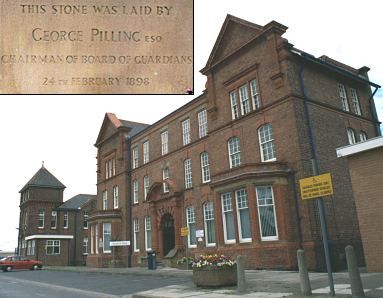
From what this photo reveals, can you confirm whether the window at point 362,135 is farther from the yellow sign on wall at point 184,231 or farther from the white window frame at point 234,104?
the yellow sign on wall at point 184,231

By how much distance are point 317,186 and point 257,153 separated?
454 inches

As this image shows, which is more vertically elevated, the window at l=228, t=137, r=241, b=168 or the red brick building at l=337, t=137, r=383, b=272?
the window at l=228, t=137, r=241, b=168

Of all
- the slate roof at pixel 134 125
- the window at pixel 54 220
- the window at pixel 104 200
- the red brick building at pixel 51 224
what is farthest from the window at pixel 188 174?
the window at pixel 54 220

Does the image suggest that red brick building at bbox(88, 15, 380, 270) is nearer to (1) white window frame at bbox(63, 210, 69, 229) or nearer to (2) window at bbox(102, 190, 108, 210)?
(2) window at bbox(102, 190, 108, 210)

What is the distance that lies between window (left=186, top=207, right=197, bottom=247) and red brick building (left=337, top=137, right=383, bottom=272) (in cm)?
1367

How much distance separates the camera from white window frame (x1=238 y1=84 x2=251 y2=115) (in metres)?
22.6

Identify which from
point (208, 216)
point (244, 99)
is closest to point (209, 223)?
point (208, 216)

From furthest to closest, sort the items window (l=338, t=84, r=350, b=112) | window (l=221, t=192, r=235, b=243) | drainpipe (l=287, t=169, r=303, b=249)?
window (l=338, t=84, r=350, b=112)
window (l=221, t=192, r=235, b=243)
drainpipe (l=287, t=169, r=303, b=249)

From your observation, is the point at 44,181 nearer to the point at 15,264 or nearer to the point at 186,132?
the point at 15,264

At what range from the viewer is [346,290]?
10383 millimetres

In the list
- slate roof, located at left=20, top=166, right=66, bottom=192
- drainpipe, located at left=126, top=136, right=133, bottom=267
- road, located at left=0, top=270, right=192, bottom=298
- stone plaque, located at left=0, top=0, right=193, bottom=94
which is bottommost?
road, located at left=0, top=270, right=192, bottom=298

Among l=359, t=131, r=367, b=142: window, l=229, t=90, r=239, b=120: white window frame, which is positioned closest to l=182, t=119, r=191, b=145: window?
l=229, t=90, r=239, b=120: white window frame

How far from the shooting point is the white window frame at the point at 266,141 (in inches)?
819

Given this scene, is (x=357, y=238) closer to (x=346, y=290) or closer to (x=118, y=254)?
(x=346, y=290)
